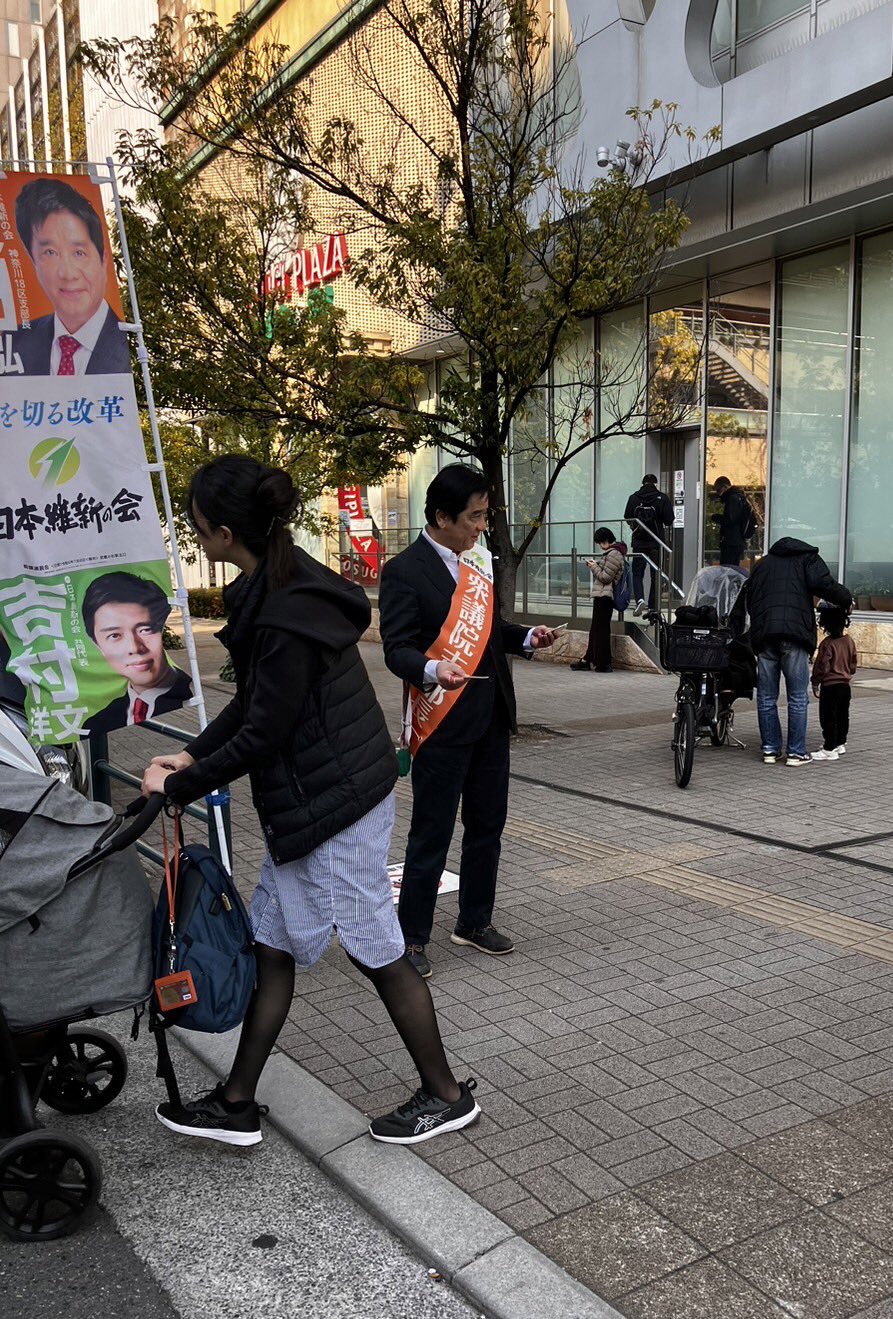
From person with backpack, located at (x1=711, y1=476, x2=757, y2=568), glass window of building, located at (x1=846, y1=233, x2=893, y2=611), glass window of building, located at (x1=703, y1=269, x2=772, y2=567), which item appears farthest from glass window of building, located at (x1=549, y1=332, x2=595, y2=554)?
Result: glass window of building, located at (x1=846, y1=233, x2=893, y2=611)

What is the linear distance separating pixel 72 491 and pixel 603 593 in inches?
383

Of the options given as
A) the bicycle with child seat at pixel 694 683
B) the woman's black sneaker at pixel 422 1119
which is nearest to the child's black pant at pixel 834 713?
the bicycle with child seat at pixel 694 683

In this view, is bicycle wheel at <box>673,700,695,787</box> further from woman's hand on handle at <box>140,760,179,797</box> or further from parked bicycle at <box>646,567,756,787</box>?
woman's hand on handle at <box>140,760,179,797</box>

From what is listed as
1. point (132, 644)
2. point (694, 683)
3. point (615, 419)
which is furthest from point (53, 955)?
point (615, 419)

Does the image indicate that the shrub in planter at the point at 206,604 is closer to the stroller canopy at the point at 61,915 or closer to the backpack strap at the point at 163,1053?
the backpack strap at the point at 163,1053

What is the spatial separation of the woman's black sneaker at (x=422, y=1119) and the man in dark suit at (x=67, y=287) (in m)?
3.35

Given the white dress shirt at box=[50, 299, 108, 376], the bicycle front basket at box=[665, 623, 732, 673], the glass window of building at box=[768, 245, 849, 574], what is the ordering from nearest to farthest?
the white dress shirt at box=[50, 299, 108, 376], the bicycle front basket at box=[665, 623, 732, 673], the glass window of building at box=[768, 245, 849, 574]

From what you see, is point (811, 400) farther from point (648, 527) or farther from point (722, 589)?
point (722, 589)

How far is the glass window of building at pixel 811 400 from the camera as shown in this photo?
44.8 feet

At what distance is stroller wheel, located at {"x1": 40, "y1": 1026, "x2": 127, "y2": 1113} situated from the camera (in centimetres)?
338

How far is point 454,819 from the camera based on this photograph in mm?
4312

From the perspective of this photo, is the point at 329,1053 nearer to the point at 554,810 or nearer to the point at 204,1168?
the point at 204,1168

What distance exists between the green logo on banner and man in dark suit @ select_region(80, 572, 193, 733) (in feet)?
1.50

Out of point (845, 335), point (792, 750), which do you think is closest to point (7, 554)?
point (792, 750)
